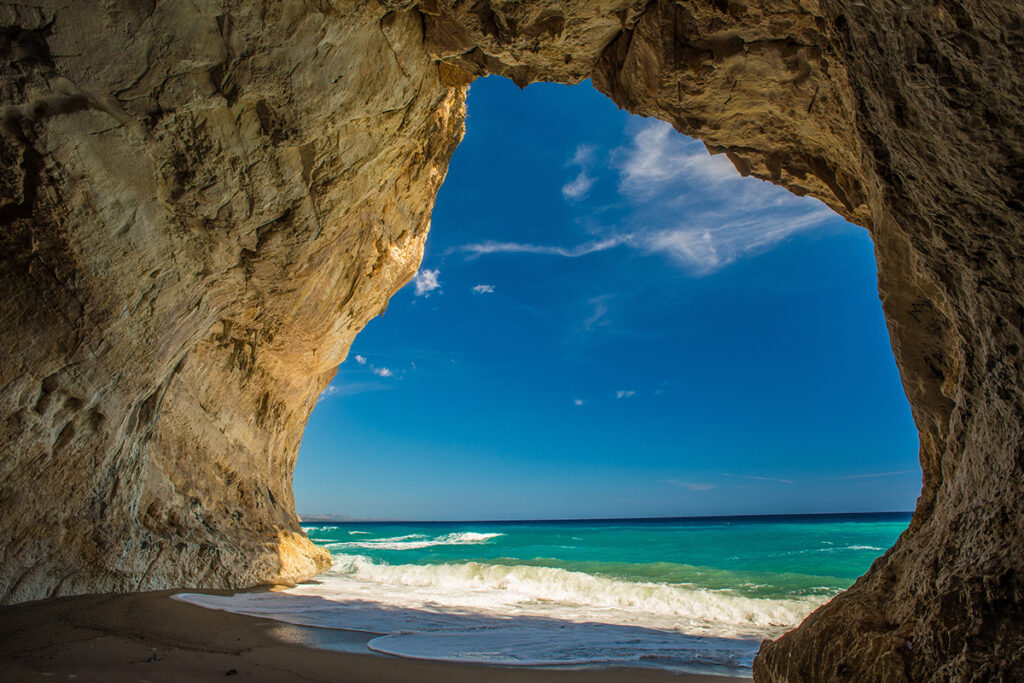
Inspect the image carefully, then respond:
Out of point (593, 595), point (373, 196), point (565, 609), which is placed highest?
point (373, 196)

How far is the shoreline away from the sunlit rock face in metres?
1.06

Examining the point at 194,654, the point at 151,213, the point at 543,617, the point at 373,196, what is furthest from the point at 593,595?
the point at 151,213

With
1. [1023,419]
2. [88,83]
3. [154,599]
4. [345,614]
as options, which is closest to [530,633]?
[345,614]

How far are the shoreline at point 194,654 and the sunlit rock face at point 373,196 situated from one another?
1.06 metres

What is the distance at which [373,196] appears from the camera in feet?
25.8

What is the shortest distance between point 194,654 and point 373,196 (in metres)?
6.34

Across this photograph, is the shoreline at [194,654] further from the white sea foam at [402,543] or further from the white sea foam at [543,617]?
the white sea foam at [402,543]

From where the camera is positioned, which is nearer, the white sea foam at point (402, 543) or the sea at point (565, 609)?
the sea at point (565, 609)

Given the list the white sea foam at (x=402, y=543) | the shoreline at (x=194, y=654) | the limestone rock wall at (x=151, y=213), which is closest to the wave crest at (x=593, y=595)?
the shoreline at (x=194, y=654)

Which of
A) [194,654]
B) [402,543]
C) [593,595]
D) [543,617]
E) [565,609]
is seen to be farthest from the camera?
[402,543]

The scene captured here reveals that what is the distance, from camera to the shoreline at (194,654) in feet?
11.8

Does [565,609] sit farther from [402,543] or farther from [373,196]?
[402,543]

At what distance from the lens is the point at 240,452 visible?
32.5 ft

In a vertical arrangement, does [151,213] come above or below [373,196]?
below
